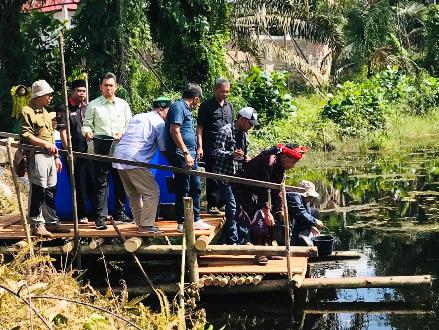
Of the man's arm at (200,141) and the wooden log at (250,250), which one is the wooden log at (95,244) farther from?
the man's arm at (200,141)

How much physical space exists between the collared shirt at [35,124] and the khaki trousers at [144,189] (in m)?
0.80

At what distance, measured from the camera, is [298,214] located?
915 cm

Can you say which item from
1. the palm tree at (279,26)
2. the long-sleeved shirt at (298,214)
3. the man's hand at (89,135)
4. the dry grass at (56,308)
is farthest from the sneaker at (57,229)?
the palm tree at (279,26)

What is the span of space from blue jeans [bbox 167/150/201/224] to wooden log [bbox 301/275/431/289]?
1.38 metres

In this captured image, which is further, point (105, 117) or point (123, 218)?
point (123, 218)

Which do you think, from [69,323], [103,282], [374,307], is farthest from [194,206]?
[69,323]

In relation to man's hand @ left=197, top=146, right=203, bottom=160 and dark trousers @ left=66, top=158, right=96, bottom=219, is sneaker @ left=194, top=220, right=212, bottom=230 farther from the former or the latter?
dark trousers @ left=66, top=158, right=96, bottom=219

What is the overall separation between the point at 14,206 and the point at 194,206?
3670 mm

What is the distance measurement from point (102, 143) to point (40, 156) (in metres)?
0.78

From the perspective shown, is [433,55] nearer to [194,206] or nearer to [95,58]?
[95,58]

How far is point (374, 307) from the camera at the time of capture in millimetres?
8547

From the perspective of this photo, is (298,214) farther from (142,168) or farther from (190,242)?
(142,168)

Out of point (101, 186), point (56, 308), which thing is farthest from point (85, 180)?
point (56, 308)

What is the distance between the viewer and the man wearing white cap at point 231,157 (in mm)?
8836
